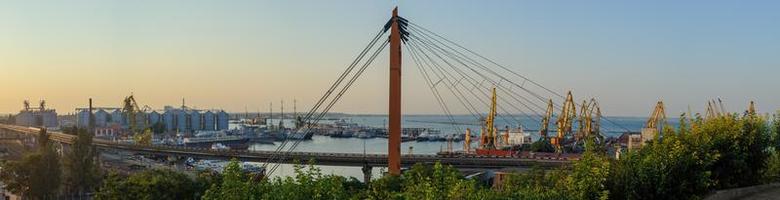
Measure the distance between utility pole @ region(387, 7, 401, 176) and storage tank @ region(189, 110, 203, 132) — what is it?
91152mm

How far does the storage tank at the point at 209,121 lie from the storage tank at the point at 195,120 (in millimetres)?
1155

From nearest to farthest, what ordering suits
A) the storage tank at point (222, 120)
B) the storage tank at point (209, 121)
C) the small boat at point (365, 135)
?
the small boat at point (365, 135) → the storage tank at point (209, 121) → the storage tank at point (222, 120)

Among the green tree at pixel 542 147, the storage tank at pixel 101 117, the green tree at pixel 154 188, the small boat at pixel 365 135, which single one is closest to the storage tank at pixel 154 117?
the storage tank at pixel 101 117

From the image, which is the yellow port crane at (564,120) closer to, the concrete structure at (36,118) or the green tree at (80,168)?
the green tree at (80,168)

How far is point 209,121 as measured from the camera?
10112cm

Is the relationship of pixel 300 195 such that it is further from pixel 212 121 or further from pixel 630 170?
pixel 212 121

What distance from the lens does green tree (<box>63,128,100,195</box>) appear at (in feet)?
73.0

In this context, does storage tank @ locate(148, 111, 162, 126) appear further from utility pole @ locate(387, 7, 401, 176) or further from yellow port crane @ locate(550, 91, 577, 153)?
utility pole @ locate(387, 7, 401, 176)

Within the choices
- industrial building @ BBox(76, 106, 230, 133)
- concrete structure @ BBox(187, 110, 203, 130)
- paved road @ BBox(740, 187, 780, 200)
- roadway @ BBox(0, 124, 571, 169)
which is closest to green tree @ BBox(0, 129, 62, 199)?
roadway @ BBox(0, 124, 571, 169)

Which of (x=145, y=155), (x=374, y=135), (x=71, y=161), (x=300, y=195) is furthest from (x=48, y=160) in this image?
(x=374, y=135)

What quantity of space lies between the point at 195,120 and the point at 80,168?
7812 centimetres

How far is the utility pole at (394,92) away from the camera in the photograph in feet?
33.3

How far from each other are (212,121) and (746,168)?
3911 inches

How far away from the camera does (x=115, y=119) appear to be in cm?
9894
